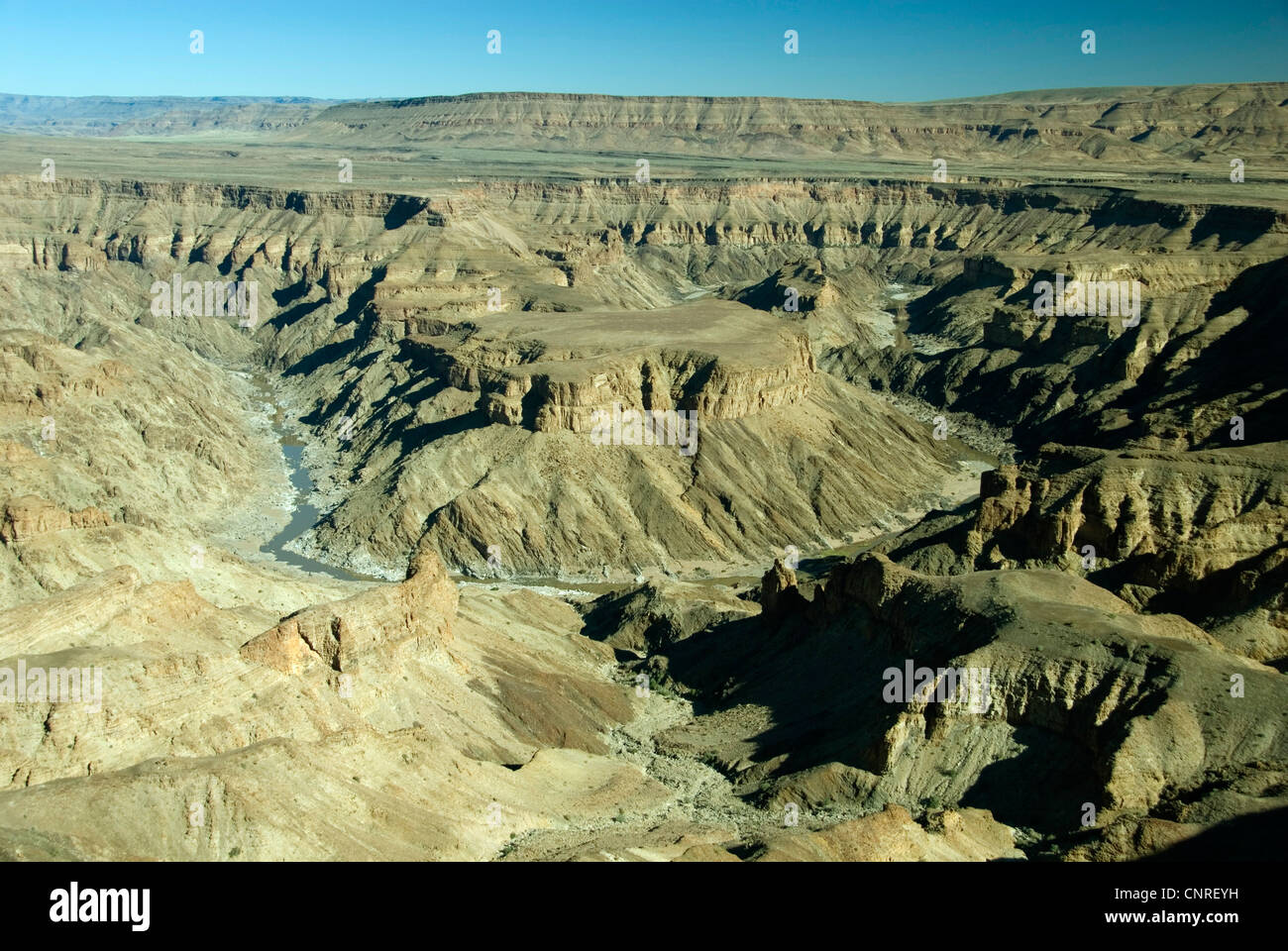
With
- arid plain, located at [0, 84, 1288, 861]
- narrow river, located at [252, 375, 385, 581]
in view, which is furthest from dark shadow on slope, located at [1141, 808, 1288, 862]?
narrow river, located at [252, 375, 385, 581]

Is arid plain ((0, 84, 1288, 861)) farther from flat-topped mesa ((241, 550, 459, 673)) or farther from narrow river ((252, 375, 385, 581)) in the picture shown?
narrow river ((252, 375, 385, 581))

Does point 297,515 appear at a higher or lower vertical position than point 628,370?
lower

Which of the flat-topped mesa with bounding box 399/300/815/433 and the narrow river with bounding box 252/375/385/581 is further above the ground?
the flat-topped mesa with bounding box 399/300/815/433

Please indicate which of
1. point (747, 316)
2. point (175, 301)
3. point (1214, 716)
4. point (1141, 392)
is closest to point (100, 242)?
point (175, 301)

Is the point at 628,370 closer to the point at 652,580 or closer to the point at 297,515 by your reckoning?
the point at 652,580

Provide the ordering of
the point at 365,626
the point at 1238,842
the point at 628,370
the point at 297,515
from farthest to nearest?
the point at 628,370
the point at 297,515
the point at 365,626
the point at 1238,842

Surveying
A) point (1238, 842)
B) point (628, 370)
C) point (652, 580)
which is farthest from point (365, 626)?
point (628, 370)

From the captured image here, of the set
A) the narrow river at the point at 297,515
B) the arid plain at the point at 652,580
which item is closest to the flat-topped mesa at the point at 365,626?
the arid plain at the point at 652,580

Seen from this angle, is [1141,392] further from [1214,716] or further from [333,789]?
[333,789]

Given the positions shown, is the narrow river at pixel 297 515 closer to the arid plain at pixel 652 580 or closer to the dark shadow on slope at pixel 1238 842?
the arid plain at pixel 652 580
